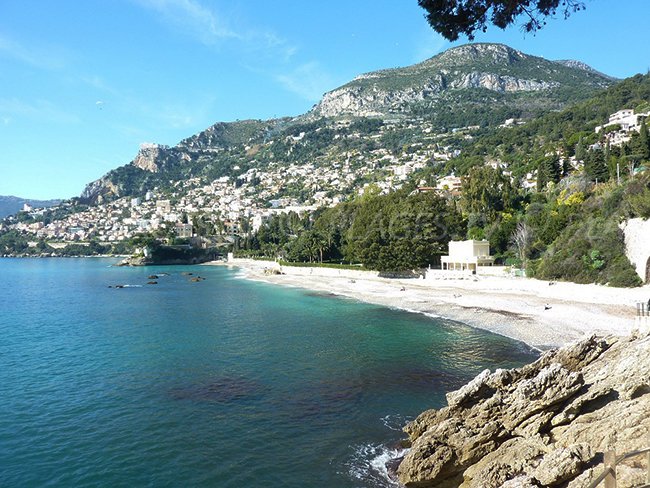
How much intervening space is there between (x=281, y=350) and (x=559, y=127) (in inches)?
3536

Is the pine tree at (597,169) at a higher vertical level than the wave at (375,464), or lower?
higher

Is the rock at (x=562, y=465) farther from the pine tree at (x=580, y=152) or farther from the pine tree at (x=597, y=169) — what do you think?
the pine tree at (x=580, y=152)

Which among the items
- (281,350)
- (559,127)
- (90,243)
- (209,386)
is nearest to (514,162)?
(559,127)

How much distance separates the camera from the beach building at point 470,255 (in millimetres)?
45312

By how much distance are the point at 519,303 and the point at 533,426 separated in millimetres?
23172

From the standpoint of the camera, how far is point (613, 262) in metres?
30.5

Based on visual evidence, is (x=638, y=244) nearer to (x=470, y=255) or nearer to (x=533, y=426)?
(x=470, y=255)

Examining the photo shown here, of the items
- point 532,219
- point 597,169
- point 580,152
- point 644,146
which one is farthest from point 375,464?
point 580,152

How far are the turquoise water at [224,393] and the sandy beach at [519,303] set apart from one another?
6.88 feet

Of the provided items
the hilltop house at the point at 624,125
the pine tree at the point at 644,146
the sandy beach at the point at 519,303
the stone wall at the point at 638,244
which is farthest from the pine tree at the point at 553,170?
the stone wall at the point at 638,244

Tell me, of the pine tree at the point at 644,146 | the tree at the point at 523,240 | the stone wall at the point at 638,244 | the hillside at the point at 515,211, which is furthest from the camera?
the pine tree at the point at 644,146

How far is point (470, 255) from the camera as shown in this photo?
1794 inches

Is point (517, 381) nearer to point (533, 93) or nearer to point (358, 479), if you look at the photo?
point (358, 479)

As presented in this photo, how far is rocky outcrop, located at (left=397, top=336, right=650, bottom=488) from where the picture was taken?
8.02m
